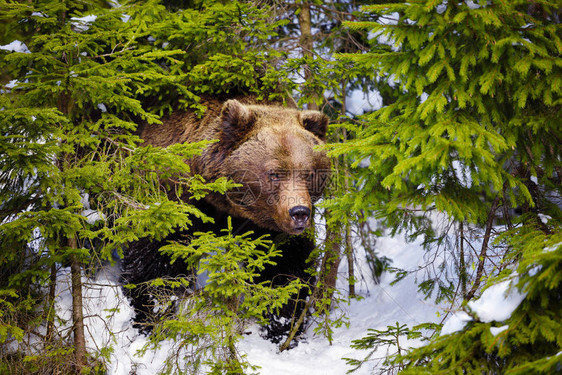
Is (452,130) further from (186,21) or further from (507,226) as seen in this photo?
(186,21)

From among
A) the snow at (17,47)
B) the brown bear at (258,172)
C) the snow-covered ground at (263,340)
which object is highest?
the snow at (17,47)

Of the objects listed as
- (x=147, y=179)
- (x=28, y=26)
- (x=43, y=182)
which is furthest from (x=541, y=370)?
(x=28, y=26)

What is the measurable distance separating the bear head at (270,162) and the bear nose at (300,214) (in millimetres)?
49

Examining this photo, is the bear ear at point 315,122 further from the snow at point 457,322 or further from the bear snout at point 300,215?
the snow at point 457,322

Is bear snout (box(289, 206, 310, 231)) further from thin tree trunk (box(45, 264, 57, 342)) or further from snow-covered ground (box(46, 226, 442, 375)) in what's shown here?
thin tree trunk (box(45, 264, 57, 342))

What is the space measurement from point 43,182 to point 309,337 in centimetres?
394

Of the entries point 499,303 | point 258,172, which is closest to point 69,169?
point 258,172

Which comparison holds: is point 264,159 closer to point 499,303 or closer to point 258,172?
point 258,172

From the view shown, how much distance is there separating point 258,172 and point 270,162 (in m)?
0.20

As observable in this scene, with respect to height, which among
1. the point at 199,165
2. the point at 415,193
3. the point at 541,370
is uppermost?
the point at 199,165

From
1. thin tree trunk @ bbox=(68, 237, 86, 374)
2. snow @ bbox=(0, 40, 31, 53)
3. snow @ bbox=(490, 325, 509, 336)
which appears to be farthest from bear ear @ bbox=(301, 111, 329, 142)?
snow @ bbox=(490, 325, 509, 336)

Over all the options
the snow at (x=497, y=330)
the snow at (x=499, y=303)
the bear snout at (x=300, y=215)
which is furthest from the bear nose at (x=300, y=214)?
the snow at (x=497, y=330)

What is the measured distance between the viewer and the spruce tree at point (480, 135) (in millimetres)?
3236

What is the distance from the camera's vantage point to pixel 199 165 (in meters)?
6.18
